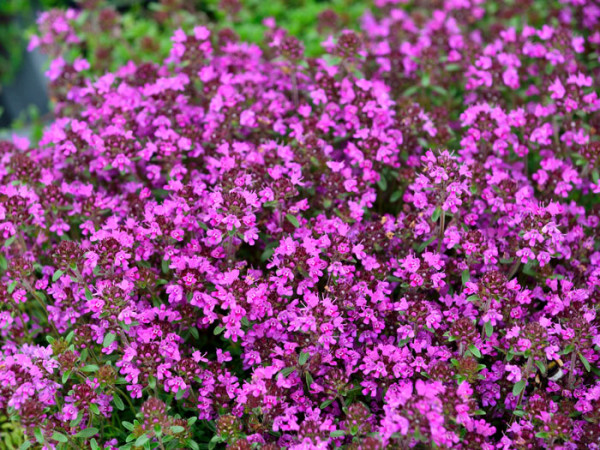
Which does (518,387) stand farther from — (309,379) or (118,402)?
(118,402)

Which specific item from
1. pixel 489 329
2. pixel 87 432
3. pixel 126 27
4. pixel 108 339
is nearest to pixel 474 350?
pixel 489 329

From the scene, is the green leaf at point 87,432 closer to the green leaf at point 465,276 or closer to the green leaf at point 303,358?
the green leaf at point 303,358

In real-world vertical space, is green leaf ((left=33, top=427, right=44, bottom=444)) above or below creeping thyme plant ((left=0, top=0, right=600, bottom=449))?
Result: below

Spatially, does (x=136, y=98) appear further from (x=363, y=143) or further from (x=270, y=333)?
(x=270, y=333)

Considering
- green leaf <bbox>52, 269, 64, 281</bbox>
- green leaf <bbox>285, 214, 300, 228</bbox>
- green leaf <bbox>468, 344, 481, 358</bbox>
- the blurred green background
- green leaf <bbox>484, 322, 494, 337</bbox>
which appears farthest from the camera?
the blurred green background

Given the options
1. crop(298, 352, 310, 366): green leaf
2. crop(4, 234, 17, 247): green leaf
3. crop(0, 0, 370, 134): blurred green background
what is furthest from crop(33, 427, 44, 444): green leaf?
crop(0, 0, 370, 134): blurred green background

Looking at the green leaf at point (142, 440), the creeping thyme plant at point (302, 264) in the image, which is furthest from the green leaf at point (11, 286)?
the green leaf at point (142, 440)

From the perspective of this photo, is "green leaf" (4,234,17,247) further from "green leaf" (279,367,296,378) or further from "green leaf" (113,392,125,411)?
"green leaf" (279,367,296,378)

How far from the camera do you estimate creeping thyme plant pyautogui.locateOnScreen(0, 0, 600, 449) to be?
252 centimetres

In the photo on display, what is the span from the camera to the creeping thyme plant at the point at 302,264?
99.1 inches

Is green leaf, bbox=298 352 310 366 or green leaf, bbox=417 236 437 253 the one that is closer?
green leaf, bbox=298 352 310 366

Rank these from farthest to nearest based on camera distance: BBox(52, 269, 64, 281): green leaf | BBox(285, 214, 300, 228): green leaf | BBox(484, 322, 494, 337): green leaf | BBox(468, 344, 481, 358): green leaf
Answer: BBox(285, 214, 300, 228): green leaf < BBox(52, 269, 64, 281): green leaf < BBox(484, 322, 494, 337): green leaf < BBox(468, 344, 481, 358): green leaf

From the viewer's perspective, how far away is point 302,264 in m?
2.68

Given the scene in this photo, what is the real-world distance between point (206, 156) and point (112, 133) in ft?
1.54
